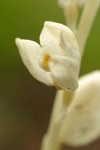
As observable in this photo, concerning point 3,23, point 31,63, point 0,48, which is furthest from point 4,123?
point 31,63

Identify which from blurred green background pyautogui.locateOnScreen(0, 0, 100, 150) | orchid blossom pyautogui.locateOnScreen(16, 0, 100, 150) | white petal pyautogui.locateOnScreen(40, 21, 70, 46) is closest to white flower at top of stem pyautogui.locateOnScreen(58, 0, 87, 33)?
orchid blossom pyautogui.locateOnScreen(16, 0, 100, 150)

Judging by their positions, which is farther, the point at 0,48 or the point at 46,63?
the point at 0,48

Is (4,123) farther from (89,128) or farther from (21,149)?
(89,128)

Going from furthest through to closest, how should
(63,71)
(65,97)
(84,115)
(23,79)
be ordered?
(23,79)
(84,115)
(65,97)
(63,71)

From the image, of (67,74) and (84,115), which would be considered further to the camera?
(84,115)

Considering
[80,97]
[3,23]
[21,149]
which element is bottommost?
[80,97]

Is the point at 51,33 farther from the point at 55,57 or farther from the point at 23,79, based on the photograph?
the point at 23,79

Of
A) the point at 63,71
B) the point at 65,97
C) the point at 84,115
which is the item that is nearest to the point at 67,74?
the point at 63,71
